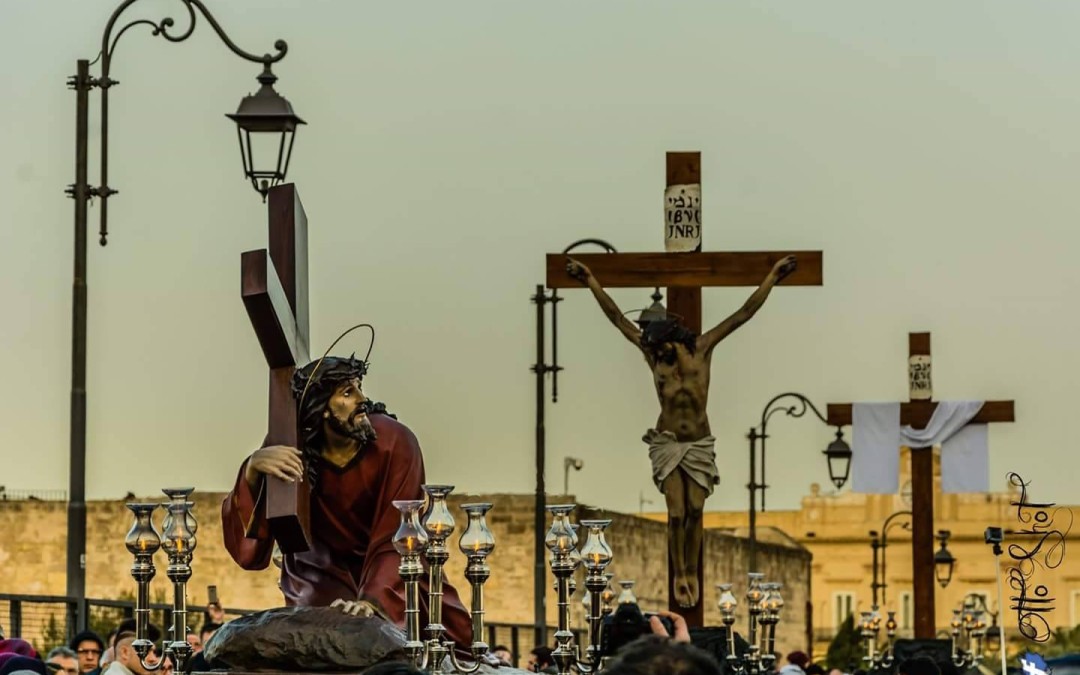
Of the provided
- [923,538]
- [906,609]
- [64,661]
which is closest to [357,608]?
[64,661]

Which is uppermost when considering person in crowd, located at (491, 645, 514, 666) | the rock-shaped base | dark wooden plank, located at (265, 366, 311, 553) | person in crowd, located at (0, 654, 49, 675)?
dark wooden plank, located at (265, 366, 311, 553)

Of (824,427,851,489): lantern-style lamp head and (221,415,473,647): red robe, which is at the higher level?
(824,427,851,489): lantern-style lamp head

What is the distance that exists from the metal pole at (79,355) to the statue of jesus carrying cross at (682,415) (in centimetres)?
337

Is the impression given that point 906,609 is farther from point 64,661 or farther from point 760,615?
point 64,661

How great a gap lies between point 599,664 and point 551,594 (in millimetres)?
38244

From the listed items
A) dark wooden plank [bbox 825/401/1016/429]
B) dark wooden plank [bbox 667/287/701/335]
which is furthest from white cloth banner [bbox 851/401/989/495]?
dark wooden plank [bbox 667/287/701/335]

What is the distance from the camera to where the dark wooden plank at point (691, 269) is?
21188 millimetres

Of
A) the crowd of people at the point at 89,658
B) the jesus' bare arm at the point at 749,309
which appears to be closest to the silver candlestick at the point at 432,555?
the crowd of people at the point at 89,658

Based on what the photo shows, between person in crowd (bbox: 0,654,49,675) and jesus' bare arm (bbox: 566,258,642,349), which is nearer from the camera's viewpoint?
person in crowd (bbox: 0,654,49,675)

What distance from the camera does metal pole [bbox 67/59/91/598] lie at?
2131 centimetres

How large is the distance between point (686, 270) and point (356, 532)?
25.2 feet

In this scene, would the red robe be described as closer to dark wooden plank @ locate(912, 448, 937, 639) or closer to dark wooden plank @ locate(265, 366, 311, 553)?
dark wooden plank @ locate(265, 366, 311, 553)

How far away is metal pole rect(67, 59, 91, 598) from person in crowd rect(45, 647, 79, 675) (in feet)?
16.3

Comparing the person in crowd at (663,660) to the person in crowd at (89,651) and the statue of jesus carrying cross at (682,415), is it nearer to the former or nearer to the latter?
the person in crowd at (89,651)
